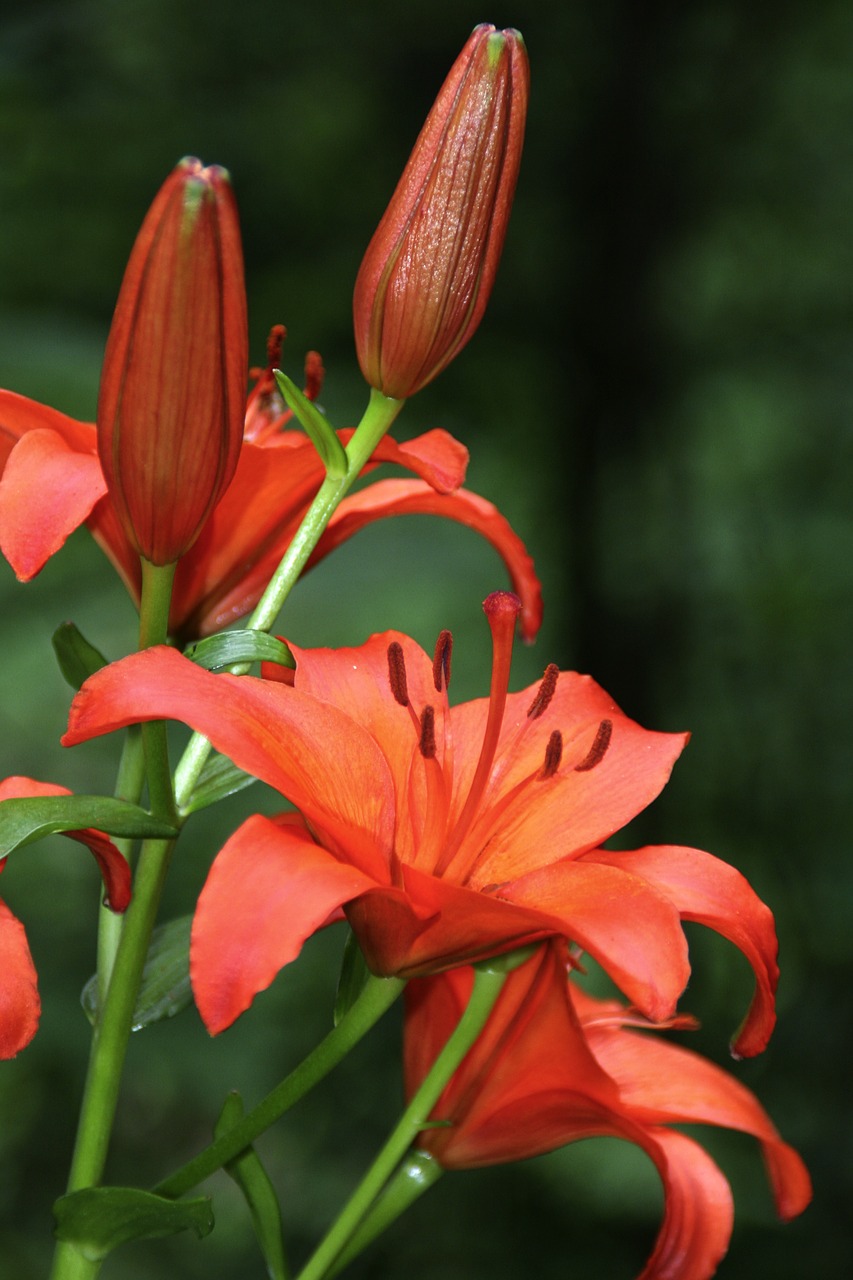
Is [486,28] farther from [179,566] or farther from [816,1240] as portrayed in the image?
[816,1240]

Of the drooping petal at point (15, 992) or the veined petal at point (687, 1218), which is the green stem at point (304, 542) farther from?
the veined petal at point (687, 1218)

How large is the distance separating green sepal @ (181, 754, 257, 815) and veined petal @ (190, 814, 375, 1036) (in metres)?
0.08

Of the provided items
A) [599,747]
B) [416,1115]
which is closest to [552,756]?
[599,747]

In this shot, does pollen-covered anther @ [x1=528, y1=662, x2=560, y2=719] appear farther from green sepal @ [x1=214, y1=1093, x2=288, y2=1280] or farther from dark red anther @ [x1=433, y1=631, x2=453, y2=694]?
green sepal @ [x1=214, y1=1093, x2=288, y2=1280]

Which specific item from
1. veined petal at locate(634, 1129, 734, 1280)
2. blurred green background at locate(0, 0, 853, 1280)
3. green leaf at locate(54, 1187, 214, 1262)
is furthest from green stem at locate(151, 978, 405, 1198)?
blurred green background at locate(0, 0, 853, 1280)

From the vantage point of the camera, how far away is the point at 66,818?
0.39m

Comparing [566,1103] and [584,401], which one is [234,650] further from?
[584,401]

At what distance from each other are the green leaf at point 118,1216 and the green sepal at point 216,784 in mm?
117

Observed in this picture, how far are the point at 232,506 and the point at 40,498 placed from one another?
83mm

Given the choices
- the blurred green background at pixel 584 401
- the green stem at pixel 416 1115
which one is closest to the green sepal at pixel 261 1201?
the green stem at pixel 416 1115

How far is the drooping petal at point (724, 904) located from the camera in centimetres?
43

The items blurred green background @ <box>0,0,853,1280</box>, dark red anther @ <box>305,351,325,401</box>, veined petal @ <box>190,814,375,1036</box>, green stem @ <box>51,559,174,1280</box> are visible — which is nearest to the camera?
veined petal @ <box>190,814,375,1036</box>

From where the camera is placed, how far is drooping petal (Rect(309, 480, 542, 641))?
1.73ft

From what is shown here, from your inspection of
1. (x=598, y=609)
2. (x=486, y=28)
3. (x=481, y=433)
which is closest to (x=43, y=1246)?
(x=598, y=609)
